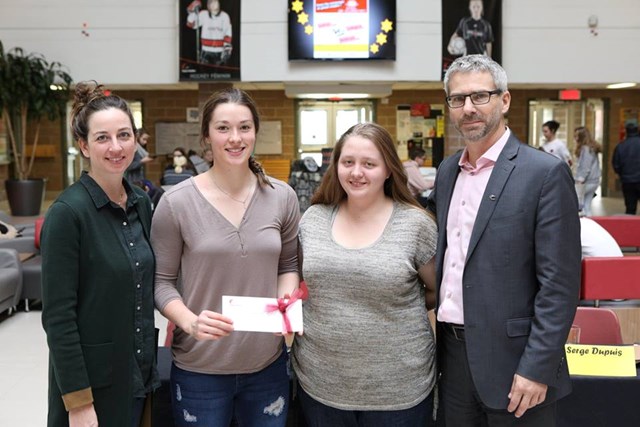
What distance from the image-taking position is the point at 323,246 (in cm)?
215

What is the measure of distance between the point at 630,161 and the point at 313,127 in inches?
299

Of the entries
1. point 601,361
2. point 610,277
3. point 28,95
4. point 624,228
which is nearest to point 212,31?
point 28,95

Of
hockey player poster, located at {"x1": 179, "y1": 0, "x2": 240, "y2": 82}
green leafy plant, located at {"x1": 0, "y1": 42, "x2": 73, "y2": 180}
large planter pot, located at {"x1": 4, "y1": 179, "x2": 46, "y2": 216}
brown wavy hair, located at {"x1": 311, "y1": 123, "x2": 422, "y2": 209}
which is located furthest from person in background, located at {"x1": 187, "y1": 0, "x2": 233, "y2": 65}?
brown wavy hair, located at {"x1": 311, "y1": 123, "x2": 422, "y2": 209}

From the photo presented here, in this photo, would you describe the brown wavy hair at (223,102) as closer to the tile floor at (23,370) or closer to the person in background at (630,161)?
the tile floor at (23,370)

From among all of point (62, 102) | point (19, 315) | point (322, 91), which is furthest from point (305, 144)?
point (19, 315)

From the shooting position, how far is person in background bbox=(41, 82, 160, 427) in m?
1.83

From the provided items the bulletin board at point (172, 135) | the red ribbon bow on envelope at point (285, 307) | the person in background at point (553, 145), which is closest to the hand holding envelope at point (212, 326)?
the red ribbon bow on envelope at point (285, 307)

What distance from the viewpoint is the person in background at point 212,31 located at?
1172 cm

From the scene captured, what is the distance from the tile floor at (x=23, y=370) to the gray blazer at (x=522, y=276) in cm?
303

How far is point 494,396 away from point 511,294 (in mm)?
329

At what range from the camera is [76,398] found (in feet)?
6.10

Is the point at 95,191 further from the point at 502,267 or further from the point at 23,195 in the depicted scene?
the point at 23,195

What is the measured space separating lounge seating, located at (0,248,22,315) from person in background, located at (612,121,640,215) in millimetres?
9529

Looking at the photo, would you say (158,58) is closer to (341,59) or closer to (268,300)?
(341,59)
